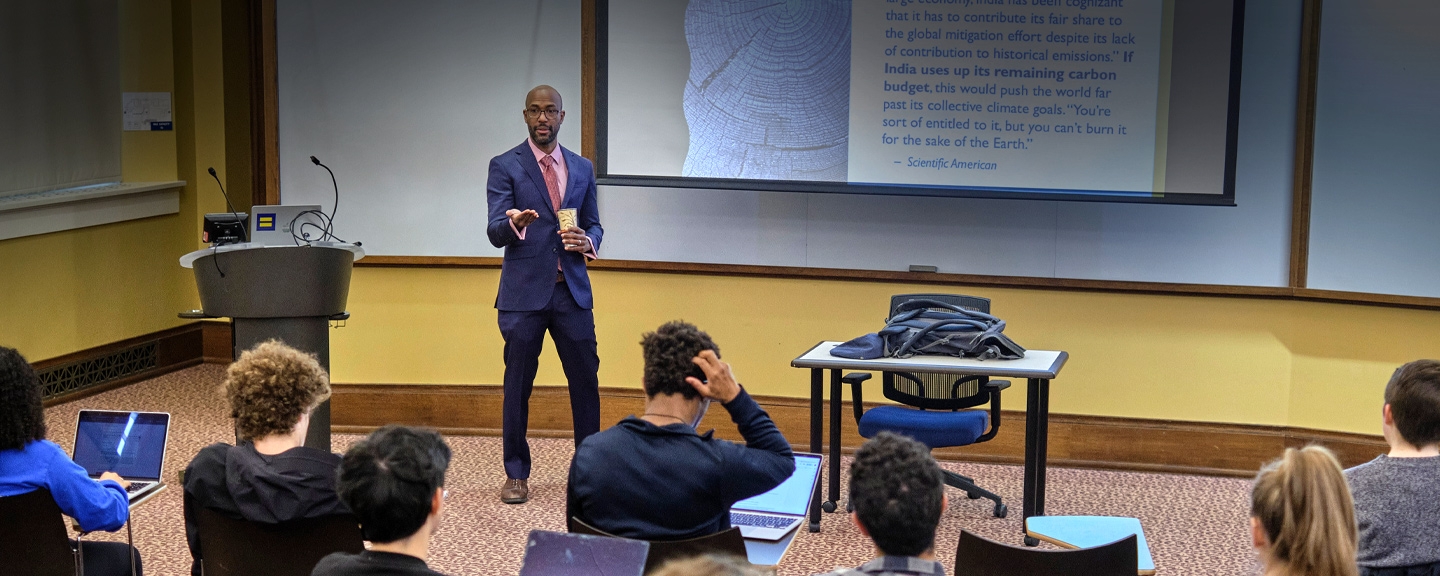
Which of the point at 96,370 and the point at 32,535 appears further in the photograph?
the point at 96,370

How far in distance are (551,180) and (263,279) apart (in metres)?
1.13

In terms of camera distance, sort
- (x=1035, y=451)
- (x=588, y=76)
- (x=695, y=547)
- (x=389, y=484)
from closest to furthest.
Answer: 1. (x=389, y=484)
2. (x=695, y=547)
3. (x=1035, y=451)
4. (x=588, y=76)

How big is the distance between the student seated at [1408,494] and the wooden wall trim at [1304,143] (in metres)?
2.72

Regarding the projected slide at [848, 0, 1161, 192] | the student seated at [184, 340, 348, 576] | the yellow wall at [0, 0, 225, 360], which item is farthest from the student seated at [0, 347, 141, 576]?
the yellow wall at [0, 0, 225, 360]

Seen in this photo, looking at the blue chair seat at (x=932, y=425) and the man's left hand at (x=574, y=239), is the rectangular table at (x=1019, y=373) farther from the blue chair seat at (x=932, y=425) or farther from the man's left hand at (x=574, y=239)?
the man's left hand at (x=574, y=239)

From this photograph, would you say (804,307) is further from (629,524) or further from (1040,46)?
(629,524)

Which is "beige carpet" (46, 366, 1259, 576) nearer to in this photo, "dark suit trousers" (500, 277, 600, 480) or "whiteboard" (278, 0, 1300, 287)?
"dark suit trousers" (500, 277, 600, 480)

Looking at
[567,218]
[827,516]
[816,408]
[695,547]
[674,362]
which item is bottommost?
[827,516]

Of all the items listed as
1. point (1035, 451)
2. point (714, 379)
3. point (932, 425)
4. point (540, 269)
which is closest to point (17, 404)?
point (714, 379)

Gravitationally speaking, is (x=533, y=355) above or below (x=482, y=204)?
below

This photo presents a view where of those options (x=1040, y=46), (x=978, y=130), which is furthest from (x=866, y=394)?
(x=1040, y=46)

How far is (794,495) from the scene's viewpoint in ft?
10.4

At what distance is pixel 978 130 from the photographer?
5.50m

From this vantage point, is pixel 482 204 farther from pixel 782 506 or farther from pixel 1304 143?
pixel 1304 143
